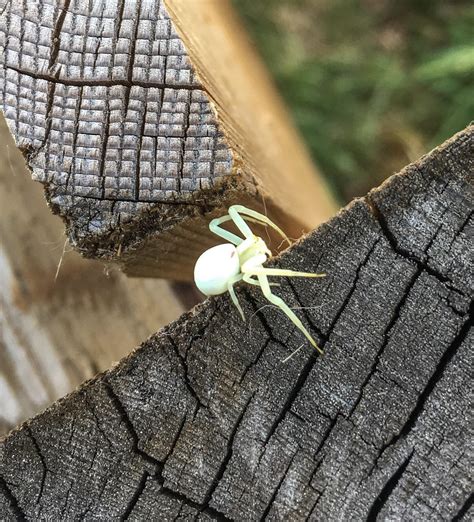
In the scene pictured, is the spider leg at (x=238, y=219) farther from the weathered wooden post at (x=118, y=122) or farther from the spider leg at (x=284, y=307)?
the spider leg at (x=284, y=307)

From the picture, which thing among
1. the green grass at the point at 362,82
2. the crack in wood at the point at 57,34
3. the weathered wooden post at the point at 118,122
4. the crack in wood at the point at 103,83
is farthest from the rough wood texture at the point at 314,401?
the green grass at the point at 362,82

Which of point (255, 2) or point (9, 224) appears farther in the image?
point (255, 2)

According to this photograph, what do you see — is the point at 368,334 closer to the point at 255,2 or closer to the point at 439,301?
the point at 439,301

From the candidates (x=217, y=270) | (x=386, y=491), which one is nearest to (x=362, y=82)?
(x=217, y=270)

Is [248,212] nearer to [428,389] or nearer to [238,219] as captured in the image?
[238,219]

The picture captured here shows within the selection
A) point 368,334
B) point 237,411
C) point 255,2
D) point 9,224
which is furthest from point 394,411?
point 255,2

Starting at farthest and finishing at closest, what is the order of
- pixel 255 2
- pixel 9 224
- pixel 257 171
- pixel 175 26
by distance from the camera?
pixel 255 2 → pixel 9 224 → pixel 257 171 → pixel 175 26

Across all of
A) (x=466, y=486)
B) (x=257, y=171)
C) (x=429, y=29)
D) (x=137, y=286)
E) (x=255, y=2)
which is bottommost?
(x=466, y=486)
